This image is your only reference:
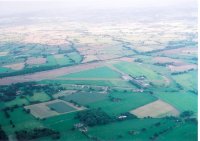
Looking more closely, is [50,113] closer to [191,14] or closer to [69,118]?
[69,118]

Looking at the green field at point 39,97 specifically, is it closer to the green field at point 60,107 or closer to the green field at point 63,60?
the green field at point 60,107

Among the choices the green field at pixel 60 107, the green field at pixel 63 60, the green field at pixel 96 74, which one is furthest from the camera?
the green field at pixel 63 60

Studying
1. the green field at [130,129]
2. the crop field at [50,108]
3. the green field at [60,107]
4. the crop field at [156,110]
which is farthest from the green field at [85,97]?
the green field at [130,129]

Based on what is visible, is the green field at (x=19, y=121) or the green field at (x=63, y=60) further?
the green field at (x=63, y=60)

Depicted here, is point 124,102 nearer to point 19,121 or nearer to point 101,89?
point 101,89

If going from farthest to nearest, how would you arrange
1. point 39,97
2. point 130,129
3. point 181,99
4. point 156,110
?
point 39,97, point 181,99, point 156,110, point 130,129

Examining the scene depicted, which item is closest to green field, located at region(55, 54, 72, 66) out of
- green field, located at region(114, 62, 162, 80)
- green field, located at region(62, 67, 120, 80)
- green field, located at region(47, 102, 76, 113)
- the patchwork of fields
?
the patchwork of fields

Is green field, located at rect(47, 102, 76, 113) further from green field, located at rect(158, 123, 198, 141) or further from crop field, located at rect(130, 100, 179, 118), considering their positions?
green field, located at rect(158, 123, 198, 141)

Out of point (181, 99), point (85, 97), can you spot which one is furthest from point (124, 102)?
point (181, 99)
